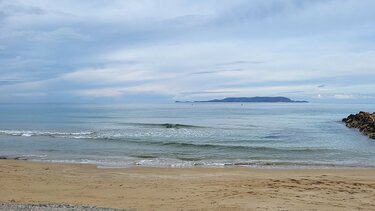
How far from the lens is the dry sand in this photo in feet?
35.2

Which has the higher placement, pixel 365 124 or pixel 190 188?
pixel 365 124

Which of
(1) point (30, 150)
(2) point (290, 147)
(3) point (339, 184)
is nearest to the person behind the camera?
(3) point (339, 184)

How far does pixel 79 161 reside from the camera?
2064 centimetres

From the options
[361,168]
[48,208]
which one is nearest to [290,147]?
[361,168]

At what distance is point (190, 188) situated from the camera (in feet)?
43.0

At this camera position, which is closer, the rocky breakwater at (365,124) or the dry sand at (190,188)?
the dry sand at (190,188)

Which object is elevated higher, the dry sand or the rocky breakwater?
the rocky breakwater

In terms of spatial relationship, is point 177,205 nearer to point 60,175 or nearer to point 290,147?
point 60,175

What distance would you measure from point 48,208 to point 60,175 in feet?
23.0

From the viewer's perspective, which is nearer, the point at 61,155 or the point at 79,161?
the point at 79,161

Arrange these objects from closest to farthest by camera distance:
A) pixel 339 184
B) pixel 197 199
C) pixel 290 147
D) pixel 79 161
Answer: pixel 197 199
pixel 339 184
pixel 79 161
pixel 290 147

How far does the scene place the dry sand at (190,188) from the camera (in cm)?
1073

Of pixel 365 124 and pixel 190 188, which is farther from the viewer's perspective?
pixel 365 124

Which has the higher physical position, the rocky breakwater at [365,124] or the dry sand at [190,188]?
the rocky breakwater at [365,124]
